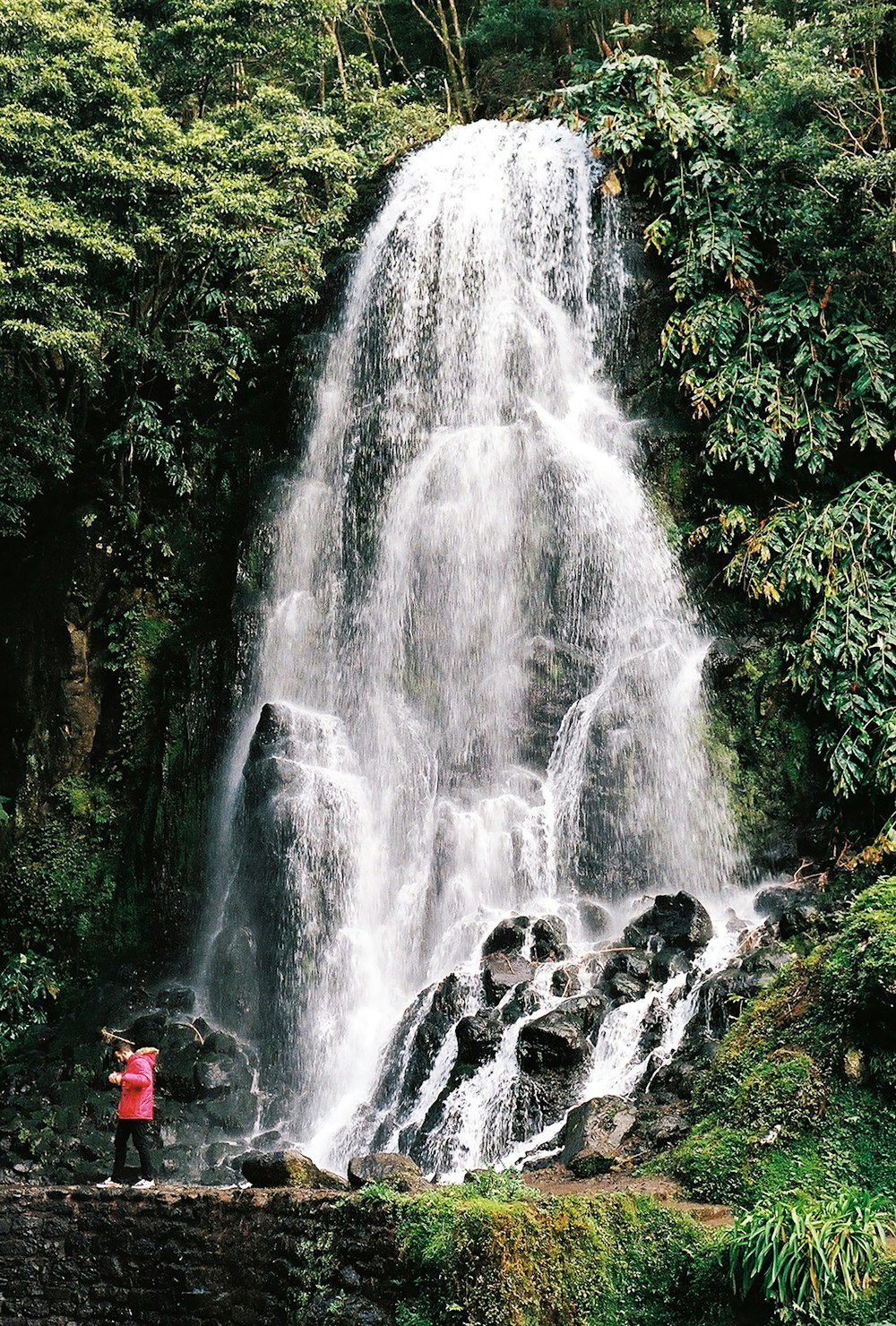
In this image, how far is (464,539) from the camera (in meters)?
14.1

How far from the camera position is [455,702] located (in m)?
13.3

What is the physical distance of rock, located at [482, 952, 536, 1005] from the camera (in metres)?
10.1

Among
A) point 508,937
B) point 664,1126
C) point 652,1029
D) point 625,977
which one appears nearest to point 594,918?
point 508,937

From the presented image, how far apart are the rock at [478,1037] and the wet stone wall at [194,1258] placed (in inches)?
115

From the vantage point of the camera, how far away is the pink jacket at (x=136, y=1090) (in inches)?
325

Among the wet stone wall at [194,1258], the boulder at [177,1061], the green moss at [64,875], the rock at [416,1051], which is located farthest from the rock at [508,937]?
the green moss at [64,875]

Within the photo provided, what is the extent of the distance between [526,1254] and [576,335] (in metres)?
11.6

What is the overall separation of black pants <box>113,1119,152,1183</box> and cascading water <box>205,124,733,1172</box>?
82.9 inches

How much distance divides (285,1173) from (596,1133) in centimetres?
210

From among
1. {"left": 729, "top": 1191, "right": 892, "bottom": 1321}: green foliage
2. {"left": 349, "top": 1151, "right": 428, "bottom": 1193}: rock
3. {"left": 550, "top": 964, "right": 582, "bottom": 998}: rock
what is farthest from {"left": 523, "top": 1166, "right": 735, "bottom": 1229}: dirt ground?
{"left": 550, "top": 964, "right": 582, "bottom": 998}: rock

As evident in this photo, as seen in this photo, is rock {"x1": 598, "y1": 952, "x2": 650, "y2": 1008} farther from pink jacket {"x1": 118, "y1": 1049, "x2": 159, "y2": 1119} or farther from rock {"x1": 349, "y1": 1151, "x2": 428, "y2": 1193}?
pink jacket {"x1": 118, "y1": 1049, "x2": 159, "y2": 1119}

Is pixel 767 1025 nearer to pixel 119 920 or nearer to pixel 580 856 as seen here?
pixel 580 856

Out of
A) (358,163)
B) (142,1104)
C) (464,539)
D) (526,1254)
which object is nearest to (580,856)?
(464,539)

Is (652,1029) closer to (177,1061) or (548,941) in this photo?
(548,941)
